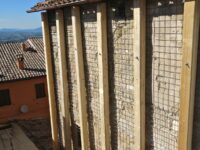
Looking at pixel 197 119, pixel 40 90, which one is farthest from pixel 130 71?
pixel 40 90

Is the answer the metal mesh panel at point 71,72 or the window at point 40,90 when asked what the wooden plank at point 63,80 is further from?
the window at point 40,90

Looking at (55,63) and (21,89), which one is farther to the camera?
(21,89)

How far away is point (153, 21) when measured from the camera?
556 cm

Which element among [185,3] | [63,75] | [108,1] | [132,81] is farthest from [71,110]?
[185,3]

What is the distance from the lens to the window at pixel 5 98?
18297 millimetres

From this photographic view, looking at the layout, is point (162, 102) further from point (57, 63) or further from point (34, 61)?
point (34, 61)

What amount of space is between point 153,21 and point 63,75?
440 cm

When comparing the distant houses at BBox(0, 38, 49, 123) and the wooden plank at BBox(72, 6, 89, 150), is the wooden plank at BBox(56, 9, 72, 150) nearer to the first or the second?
the wooden plank at BBox(72, 6, 89, 150)

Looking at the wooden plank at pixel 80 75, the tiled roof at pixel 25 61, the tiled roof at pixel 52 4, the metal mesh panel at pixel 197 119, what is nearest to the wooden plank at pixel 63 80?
the tiled roof at pixel 52 4

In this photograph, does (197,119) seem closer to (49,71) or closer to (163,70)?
(163,70)

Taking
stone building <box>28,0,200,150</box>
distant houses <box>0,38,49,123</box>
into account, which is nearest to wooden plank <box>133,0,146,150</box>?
stone building <box>28,0,200,150</box>

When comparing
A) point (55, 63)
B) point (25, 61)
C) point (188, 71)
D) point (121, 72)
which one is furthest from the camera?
point (25, 61)

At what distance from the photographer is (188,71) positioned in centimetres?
488

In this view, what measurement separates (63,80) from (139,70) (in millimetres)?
3896
